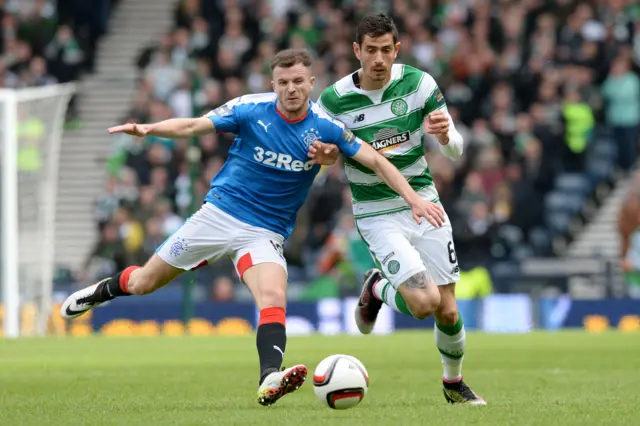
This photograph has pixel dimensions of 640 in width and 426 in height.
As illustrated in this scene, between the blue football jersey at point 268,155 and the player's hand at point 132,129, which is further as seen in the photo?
the blue football jersey at point 268,155

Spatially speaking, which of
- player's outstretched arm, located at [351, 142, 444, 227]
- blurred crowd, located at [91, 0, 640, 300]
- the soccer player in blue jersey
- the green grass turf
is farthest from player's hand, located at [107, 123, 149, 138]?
blurred crowd, located at [91, 0, 640, 300]

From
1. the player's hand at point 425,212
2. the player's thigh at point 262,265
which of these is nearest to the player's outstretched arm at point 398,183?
the player's hand at point 425,212

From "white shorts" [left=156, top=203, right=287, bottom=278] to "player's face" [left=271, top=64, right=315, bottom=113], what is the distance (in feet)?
2.80

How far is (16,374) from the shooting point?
12.2 metres

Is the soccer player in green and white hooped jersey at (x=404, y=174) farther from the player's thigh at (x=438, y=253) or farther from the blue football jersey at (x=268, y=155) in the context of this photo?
the blue football jersey at (x=268, y=155)

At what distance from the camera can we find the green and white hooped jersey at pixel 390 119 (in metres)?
9.45

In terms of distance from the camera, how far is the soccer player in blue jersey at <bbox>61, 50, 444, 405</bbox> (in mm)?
8922

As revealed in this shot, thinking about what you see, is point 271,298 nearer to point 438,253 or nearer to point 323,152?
point 323,152

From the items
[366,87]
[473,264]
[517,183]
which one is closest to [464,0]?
[517,183]

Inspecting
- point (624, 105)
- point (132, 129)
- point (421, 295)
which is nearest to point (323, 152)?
point (421, 295)

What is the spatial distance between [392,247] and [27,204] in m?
13.3

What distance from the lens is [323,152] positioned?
29.6 feet

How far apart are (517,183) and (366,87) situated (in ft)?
43.9

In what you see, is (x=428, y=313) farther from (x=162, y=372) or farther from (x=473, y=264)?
(x=473, y=264)
